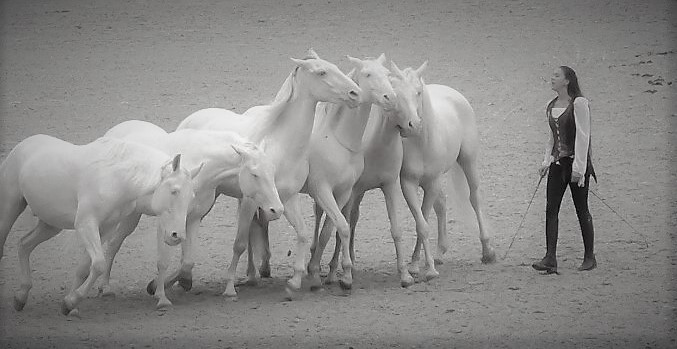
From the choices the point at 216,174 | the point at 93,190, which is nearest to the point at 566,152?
the point at 216,174

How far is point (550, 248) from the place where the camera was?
10.2 metres

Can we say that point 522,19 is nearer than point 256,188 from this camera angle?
No

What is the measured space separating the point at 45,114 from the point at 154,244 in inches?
196

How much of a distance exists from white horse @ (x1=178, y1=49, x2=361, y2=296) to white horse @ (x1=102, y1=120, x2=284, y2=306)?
0.30 m

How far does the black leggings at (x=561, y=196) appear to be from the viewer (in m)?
10.0

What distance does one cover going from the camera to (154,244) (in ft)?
37.6

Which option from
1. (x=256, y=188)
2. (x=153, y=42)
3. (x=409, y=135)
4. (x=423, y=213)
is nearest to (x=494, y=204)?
(x=423, y=213)

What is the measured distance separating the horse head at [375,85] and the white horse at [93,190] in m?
1.59

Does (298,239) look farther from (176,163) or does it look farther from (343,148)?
(176,163)

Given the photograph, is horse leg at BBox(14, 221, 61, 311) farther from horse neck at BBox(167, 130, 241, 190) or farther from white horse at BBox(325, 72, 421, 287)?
white horse at BBox(325, 72, 421, 287)

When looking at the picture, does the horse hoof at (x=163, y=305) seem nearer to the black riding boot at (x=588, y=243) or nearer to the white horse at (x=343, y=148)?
the white horse at (x=343, y=148)

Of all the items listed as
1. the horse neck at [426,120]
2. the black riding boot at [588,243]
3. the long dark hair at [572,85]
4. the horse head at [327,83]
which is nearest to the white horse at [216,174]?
the horse head at [327,83]

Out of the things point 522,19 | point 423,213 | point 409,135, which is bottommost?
point 423,213

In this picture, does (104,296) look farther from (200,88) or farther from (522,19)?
(522,19)
